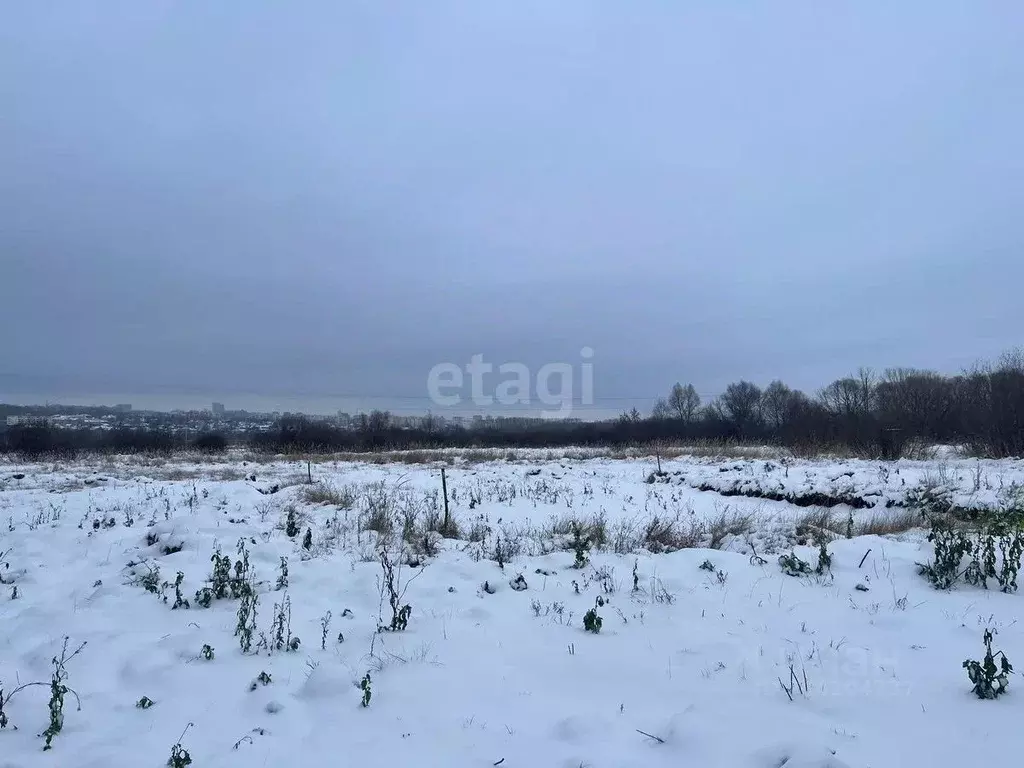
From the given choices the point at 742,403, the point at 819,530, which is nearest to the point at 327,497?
the point at 819,530

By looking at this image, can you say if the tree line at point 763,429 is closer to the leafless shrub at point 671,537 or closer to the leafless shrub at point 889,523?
the leafless shrub at point 889,523

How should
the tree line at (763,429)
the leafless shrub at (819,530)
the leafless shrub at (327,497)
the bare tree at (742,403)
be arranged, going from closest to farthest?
1. the leafless shrub at (819,530)
2. the leafless shrub at (327,497)
3. the tree line at (763,429)
4. the bare tree at (742,403)

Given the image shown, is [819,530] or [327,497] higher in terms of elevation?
[819,530]

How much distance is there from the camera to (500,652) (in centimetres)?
396

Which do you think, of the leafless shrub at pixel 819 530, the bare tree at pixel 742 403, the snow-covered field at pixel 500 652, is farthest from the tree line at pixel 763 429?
the snow-covered field at pixel 500 652

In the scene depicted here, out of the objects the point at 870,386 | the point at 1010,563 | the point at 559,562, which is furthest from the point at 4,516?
the point at 870,386

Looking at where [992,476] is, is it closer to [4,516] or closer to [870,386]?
[4,516]

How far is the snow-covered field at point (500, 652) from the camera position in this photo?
9.39ft

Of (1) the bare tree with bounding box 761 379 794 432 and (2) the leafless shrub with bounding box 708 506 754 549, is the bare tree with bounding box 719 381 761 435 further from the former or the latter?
(2) the leafless shrub with bounding box 708 506 754 549

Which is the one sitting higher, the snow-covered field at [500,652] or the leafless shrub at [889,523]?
the snow-covered field at [500,652]

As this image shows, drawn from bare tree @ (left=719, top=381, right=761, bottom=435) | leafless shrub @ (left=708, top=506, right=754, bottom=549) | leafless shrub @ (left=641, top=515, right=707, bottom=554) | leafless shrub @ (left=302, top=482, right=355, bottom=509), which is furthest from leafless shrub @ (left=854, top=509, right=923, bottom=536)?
bare tree @ (left=719, top=381, right=761, bottom=435)

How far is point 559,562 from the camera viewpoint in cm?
609

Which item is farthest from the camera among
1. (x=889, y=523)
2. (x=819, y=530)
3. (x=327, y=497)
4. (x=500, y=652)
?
(x=327, y=497)

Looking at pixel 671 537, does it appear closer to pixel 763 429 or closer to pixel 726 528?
pixel 726 528
